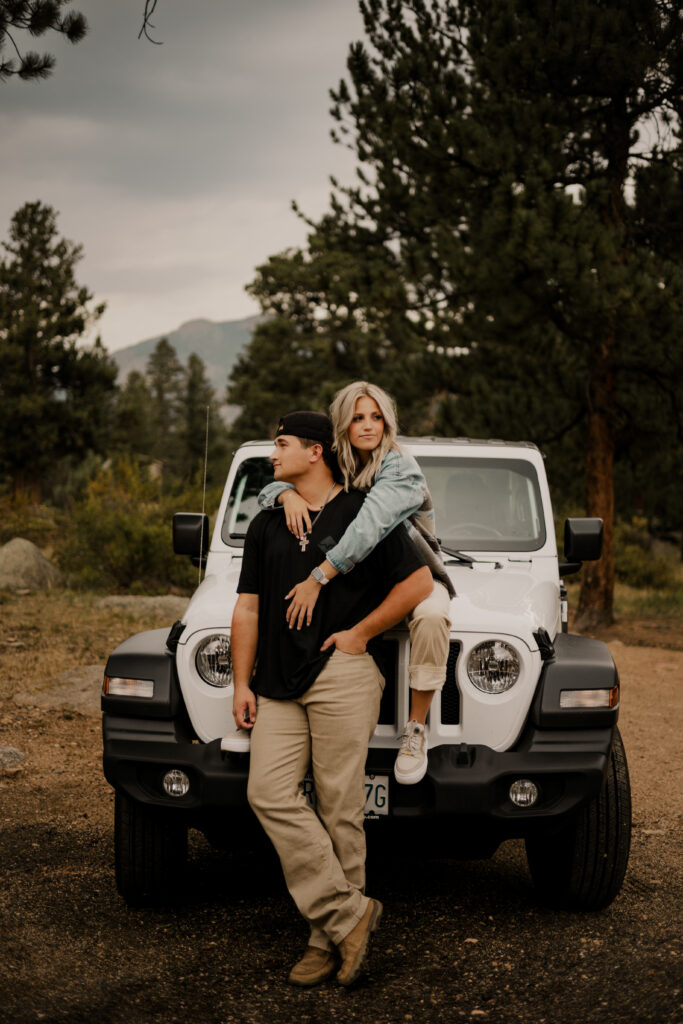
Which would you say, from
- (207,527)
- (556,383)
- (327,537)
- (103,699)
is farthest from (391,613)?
(556,383)

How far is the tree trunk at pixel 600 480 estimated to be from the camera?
1482 centimetres

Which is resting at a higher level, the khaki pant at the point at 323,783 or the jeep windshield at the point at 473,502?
the jeep windshield at the point at 473,502

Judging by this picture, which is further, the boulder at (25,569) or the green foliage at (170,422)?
the green foliage at (170,422)

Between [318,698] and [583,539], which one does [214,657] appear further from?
[583,539]

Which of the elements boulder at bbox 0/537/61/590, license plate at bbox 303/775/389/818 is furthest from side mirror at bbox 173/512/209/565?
boulder at bbox 0/537/61/590

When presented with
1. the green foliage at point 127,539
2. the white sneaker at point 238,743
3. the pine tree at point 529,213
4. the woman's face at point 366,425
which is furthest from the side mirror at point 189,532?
the green foliage at point 127,539

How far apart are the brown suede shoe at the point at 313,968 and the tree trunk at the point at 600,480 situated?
1171 centimetres

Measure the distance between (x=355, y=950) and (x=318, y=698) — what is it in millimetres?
835

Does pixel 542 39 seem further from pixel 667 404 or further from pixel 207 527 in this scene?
pixel 207 527

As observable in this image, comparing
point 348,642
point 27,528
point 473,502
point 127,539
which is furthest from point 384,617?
point 27,528

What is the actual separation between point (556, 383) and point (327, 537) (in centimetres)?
1224

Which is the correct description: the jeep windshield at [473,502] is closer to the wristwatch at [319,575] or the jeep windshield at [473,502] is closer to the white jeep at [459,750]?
the white jeep at [459,750]

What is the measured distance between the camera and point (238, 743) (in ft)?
12.5

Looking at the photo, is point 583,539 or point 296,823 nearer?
point 296,823
